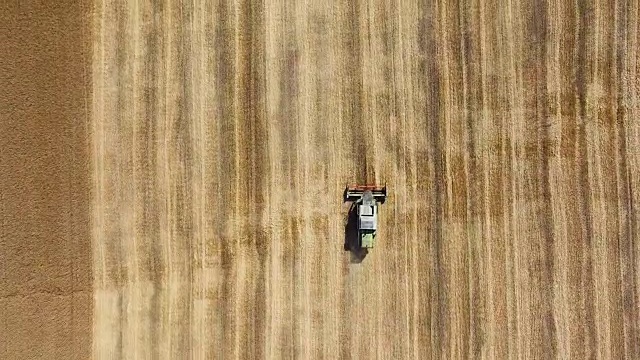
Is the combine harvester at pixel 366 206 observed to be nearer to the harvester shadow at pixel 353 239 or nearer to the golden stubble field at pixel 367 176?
the harvester shadow at pixel 353 239

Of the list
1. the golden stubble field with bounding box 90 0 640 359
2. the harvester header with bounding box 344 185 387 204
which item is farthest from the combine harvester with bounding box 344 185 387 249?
the golden stubble field with bounding box 90 0 640 359

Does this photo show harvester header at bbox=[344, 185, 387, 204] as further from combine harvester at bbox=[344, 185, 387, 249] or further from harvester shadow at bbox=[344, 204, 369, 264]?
harvester shadow at bbox=[344, 204, 369, 264]

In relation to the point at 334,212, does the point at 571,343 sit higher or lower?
lower

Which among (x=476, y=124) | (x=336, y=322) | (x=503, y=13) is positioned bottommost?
(x=336, y=322)

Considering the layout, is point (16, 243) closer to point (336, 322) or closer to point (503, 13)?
point (336, 322)

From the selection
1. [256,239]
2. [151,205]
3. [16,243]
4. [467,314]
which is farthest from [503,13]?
[16,243]

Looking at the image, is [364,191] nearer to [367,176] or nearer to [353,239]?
[367,176]
